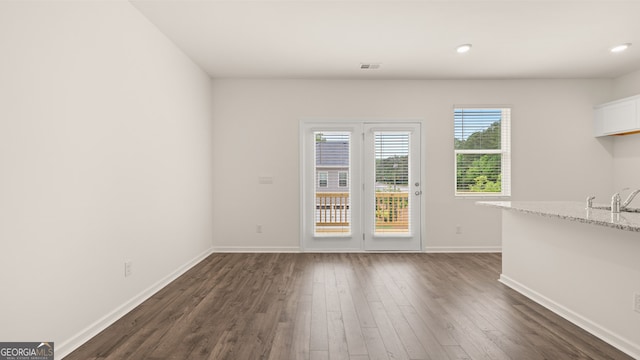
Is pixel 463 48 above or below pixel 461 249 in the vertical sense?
above

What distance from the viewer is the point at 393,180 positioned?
498 centimetres

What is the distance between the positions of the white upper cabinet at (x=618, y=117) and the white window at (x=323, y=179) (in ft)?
14.0

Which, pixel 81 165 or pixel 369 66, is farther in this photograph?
pixel 369 66

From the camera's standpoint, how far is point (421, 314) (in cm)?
272

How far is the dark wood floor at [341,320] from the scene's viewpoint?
7.03 feet

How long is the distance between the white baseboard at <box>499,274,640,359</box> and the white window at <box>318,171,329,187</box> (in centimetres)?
274

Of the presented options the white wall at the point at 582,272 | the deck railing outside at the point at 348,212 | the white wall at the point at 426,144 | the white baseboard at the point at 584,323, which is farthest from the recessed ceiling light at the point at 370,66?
the white baseboard at the point at 584,323

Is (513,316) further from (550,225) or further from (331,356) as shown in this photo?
(331,356)

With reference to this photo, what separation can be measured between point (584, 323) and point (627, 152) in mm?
3769

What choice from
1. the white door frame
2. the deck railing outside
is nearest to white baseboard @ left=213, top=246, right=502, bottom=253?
the white door frame

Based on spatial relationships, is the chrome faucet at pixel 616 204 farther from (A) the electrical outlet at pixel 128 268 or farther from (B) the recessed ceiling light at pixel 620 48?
(A) the electrical outlet at pixel 128 268

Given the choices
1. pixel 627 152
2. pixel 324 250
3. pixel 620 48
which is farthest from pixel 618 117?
pixel 324 250

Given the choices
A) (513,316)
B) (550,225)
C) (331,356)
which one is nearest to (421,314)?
(513,316)

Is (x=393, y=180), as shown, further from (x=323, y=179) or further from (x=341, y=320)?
(x=341, y=320)
